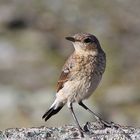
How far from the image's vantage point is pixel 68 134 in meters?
10.6

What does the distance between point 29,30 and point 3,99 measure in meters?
10.6

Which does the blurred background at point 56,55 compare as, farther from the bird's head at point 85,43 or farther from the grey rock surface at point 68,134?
the grey rock surface at point 68,134

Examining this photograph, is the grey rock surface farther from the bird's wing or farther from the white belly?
the bird's wing

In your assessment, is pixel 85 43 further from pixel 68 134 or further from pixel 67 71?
pixel 68 134

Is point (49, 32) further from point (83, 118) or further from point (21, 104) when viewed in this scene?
point (83, 118)

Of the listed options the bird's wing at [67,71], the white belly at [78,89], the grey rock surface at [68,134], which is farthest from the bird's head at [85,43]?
the grey rock surface at [68,134]

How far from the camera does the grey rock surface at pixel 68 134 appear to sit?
33.9ft

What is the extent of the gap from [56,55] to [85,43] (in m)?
12.8

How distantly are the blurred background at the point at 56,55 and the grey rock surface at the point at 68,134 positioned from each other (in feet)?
19.7

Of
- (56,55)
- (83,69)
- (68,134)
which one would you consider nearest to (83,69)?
(83,69)

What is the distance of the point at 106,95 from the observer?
20312mm

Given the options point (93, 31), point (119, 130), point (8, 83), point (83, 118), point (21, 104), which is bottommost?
point (119, 130)

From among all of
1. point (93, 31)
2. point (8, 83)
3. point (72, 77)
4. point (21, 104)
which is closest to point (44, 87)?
point (8, 83)

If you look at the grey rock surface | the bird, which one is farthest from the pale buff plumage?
the grey rock surface
